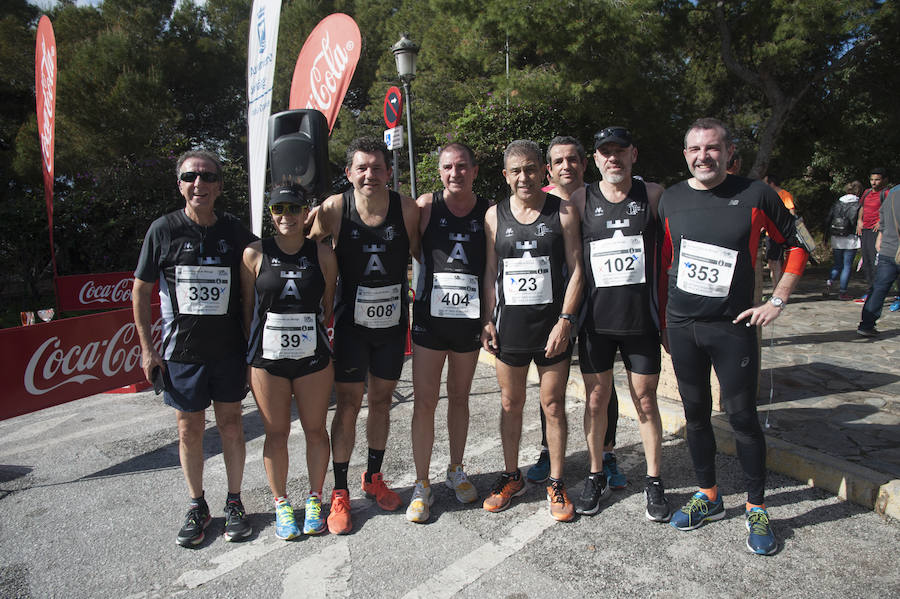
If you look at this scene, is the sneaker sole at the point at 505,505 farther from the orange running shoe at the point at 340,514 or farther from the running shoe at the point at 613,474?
the orange running shoe at the point at 340,514

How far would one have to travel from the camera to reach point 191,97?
64.2ft

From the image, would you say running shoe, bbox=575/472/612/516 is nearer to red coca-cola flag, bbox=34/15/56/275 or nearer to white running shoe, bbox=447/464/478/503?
white running shoe, bbox=447/464/478/503

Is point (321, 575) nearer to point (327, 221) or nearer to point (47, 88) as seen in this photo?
point (327, 221)

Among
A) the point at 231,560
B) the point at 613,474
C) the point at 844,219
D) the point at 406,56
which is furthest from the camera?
the point at 844,219

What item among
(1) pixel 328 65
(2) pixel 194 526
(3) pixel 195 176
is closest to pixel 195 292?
(3) pixel 195 176

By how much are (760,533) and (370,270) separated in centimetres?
245

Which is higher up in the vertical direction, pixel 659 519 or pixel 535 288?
pixel 535 288

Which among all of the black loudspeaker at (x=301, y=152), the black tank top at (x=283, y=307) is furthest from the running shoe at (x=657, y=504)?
the black loudspeaker at (x=301, y=152)

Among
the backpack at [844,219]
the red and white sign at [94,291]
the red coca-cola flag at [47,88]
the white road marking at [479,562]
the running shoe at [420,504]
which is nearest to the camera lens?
the white road marking at [479,562]

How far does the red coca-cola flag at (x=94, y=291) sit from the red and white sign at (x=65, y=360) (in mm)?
3960

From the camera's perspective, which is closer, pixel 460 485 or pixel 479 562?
pixel 479 562

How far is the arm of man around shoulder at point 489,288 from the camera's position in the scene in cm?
334

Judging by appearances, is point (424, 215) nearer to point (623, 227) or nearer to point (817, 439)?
point (623, 227)

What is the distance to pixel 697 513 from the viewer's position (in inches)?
124
